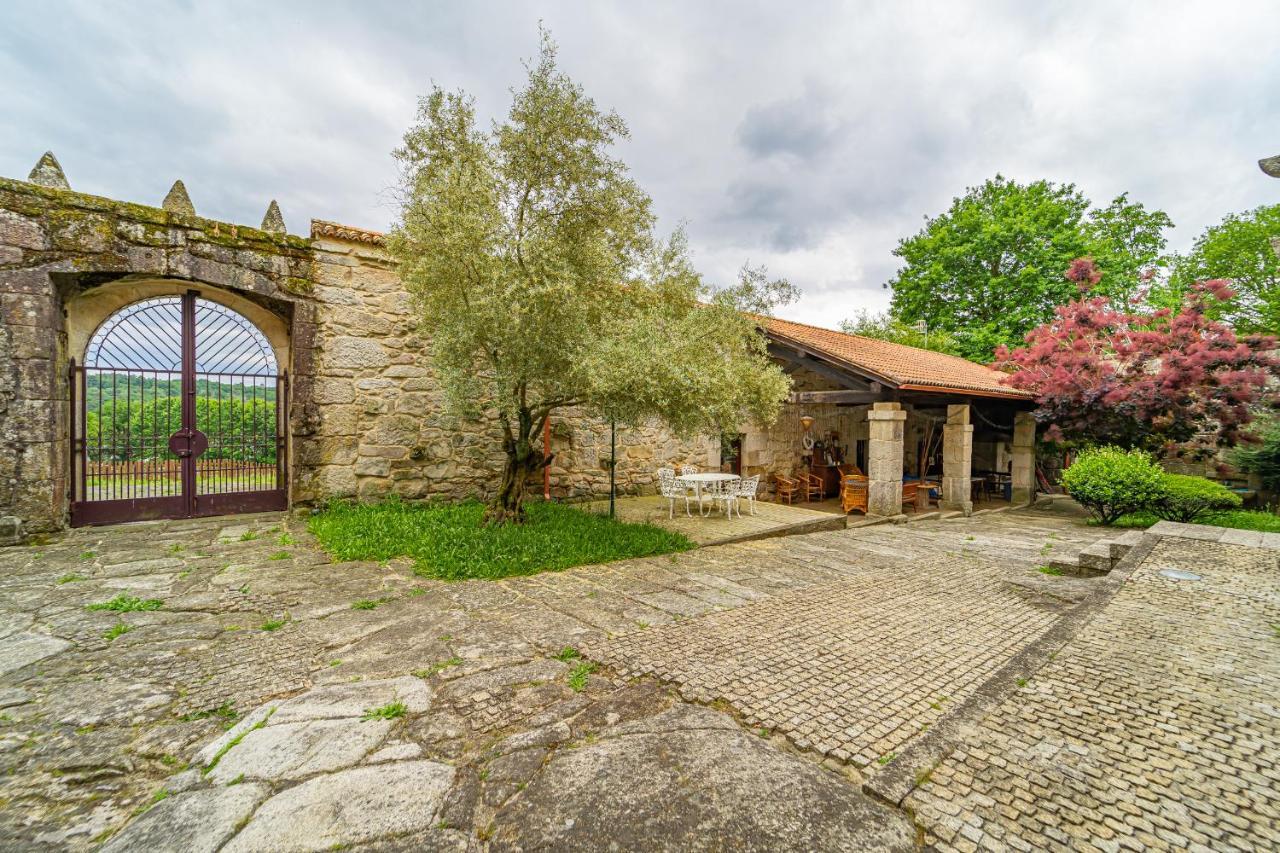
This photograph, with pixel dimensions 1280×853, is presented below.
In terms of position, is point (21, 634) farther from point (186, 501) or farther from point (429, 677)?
point (186, 501)

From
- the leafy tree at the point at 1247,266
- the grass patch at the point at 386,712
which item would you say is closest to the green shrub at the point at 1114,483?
the grass patch at the point at 386,712

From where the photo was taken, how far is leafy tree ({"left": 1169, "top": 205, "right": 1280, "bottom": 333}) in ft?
56.8

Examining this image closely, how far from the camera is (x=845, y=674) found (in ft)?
10.3

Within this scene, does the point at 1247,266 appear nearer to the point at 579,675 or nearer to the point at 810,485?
the point at 810,485

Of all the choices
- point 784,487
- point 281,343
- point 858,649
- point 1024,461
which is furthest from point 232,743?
point 1024,461

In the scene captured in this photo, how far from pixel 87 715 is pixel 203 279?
5.58 metres

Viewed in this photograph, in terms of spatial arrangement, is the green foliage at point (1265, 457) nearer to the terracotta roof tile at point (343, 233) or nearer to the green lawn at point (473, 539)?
the green lawn at point (473, 539)

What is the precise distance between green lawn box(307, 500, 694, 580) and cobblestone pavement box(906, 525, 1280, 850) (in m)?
3.83

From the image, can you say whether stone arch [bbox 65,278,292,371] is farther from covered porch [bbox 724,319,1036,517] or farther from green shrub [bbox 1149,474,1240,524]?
green shrub [bbox 1149,474,1240,524]

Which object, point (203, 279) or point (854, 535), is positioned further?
point (854, 535)

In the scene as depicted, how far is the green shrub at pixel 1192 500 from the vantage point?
8367mm

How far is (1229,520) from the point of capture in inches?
323

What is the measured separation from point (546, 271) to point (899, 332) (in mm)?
21703

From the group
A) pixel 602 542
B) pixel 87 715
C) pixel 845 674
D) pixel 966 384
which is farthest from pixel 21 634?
pixel 966 384
